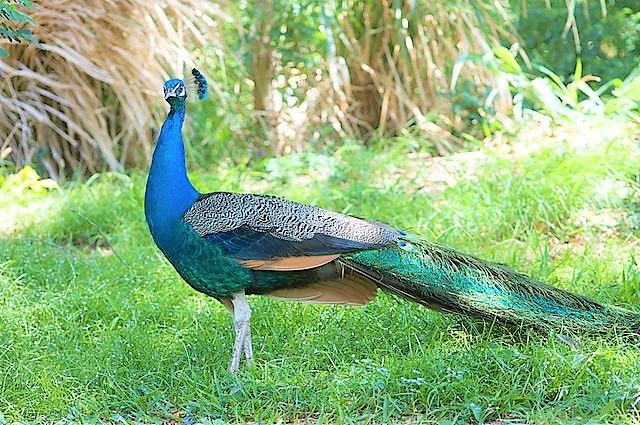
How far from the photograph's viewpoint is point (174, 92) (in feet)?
9.84

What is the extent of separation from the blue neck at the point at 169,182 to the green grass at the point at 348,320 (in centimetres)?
47

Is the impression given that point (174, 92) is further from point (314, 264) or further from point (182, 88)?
point (314, 264)

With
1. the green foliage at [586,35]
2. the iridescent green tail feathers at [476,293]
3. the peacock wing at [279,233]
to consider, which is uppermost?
the peacock wing at [279,233]

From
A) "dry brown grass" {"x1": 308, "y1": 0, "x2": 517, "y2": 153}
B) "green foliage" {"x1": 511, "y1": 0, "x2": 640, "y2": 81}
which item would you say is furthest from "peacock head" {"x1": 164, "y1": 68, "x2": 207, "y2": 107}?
"green foliage" {"x1": 511, "y1": 0, "x2": 640, "y2": 81}

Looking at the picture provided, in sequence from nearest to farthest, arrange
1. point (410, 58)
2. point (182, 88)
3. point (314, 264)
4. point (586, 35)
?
point (314, 264), point (182, 88), point (410, 58), point (586, 35)

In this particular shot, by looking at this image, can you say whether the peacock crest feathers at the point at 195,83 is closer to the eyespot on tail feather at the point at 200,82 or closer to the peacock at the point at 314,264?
the eyespot on tail feather at the point at 200,82

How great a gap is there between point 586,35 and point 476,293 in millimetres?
6145

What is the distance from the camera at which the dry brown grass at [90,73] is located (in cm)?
549

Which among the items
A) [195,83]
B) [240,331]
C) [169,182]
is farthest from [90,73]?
[240,331]

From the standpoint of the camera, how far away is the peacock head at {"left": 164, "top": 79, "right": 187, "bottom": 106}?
300cm

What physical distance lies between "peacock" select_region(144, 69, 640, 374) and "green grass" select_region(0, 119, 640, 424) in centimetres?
12

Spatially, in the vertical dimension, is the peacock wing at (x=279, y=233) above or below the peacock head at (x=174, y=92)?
below

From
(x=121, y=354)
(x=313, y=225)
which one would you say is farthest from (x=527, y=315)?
(x=121, y=354)

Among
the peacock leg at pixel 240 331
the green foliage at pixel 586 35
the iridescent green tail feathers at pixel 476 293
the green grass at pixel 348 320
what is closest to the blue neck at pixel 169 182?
the peacock leg at pixel 240 331
